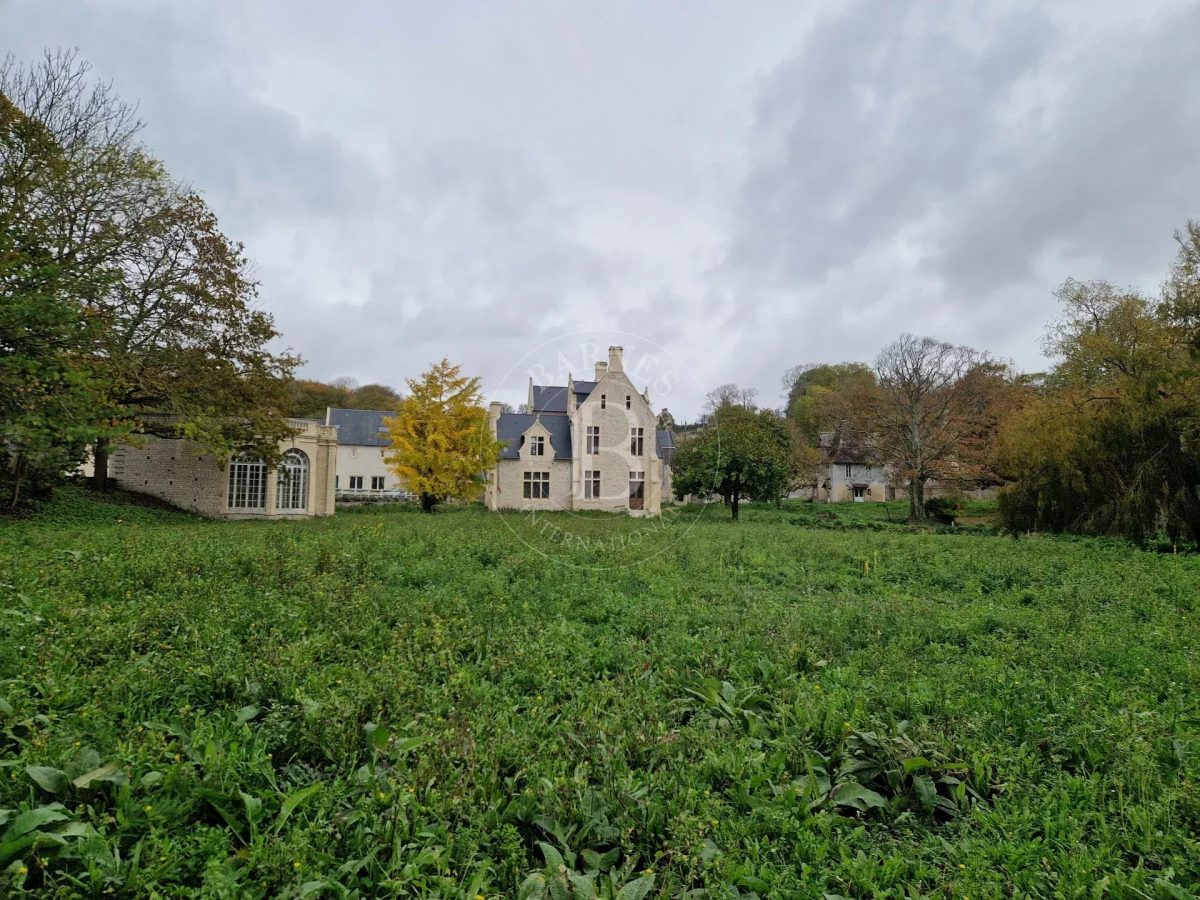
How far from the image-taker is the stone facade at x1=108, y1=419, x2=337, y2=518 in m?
26.9

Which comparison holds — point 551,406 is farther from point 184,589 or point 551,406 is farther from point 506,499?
point 184,589

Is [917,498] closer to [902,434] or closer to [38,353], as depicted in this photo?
[902,434]

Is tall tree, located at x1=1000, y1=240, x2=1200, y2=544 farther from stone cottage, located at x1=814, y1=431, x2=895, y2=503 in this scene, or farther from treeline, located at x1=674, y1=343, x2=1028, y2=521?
stone cottage, located at x1=814, y1=431, x2=895, y2=503

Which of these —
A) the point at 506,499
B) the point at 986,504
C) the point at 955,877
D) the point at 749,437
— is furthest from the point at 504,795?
the point at 986,504

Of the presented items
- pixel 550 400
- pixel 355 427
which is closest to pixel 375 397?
pixel 355 427

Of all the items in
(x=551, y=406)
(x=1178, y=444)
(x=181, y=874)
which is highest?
(x=551, y=406)

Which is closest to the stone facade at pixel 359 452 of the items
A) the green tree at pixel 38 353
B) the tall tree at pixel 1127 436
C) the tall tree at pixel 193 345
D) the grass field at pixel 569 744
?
the tall tree at pixel 193 345

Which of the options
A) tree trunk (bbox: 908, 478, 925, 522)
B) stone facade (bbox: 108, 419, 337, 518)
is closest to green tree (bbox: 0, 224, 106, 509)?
stone facade (bbox: 108, 419, 337, 518)

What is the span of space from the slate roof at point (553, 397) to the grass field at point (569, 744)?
3121 centimetres

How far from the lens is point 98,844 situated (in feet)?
7.99

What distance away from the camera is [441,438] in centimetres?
2819

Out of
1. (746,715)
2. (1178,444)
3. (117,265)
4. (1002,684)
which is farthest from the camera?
(117,265)

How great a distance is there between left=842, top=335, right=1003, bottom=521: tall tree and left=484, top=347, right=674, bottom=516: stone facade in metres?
13.5

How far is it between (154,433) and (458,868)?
25.4 m
